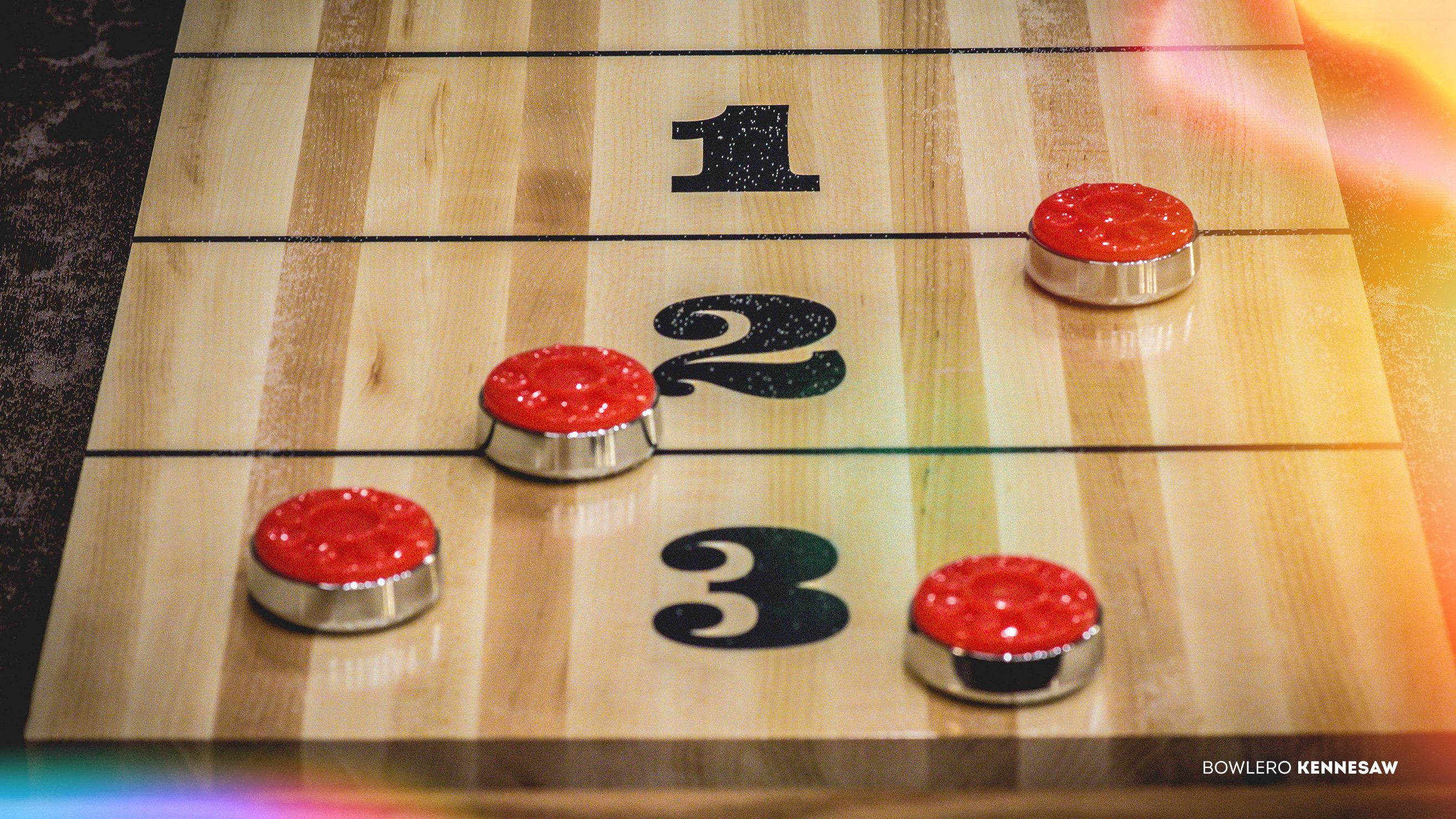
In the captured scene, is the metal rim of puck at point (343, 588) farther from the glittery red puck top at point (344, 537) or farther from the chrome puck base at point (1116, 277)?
the chrome puck base at point (1116, 277)

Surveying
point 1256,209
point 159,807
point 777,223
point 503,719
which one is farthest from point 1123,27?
point 159,807

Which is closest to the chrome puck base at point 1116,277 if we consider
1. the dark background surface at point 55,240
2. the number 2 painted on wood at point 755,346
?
the number 2 painted on wood at point 755,346

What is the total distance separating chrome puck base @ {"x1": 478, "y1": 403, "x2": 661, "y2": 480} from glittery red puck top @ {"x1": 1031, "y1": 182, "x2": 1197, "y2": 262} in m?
0.45

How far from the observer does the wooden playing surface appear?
1.39 metres

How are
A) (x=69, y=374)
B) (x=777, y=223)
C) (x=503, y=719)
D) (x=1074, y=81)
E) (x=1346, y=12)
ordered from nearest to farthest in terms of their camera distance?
1. (x=503, y=719)
2. (x=777, y=223)
3. (x=1074, y=81)
4. (x=69, y=374)
5. (x=1346, y=12)

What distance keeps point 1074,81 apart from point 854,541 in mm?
708

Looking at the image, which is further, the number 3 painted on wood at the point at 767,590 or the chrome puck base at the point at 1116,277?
the chrome puck base at the point at 1116,277

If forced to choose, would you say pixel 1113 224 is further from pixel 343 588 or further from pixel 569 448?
pixel 343 588

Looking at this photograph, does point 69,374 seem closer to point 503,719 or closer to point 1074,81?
point 503,719

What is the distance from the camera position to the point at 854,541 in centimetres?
A: 152

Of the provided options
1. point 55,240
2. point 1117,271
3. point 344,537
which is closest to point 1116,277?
point 1117,271

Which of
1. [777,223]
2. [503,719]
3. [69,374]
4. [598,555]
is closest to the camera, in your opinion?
[503,719]

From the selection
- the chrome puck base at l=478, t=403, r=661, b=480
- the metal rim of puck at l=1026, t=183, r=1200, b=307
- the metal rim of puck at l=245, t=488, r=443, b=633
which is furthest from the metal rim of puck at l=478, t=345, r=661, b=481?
the metal rim of puck at l=1026, t=183, r=1200, b=307

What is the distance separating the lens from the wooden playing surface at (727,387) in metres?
1.39
